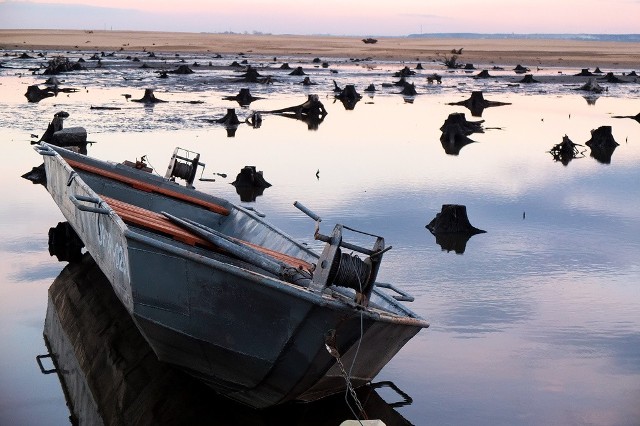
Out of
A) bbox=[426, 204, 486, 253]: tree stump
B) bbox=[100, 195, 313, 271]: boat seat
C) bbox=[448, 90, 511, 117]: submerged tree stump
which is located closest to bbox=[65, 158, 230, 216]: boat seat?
bbox=[100, 195, 313, 271]: boat seat

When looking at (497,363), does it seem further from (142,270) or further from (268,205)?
(268,205)

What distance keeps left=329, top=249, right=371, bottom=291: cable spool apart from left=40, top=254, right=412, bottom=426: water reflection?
4.68ft

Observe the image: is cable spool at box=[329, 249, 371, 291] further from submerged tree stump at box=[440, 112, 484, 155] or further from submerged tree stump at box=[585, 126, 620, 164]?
submerged tree stump at box=[585, 126, 620, 164]

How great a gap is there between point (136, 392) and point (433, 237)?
29.8 ft

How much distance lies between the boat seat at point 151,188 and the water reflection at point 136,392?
2.74 m

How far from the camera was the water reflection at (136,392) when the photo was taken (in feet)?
29.7

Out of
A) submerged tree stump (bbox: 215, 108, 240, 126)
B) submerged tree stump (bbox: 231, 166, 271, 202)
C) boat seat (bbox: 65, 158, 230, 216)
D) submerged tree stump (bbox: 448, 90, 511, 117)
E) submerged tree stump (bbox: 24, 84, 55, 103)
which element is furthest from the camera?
submerged tree stump (bbox: 448, 90, 511, 117)

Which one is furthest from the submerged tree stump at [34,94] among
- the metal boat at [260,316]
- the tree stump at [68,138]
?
the metal boat at [260,316]

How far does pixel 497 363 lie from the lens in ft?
35.3

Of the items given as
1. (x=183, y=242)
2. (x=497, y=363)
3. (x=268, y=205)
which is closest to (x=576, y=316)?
(x=497, y=363)

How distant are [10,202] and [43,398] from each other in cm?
1103

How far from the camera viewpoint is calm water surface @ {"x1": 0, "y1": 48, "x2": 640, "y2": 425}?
999 cm

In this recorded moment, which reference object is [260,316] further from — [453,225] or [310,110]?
[310,110]

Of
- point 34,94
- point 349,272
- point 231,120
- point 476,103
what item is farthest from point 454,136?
point 349,272
